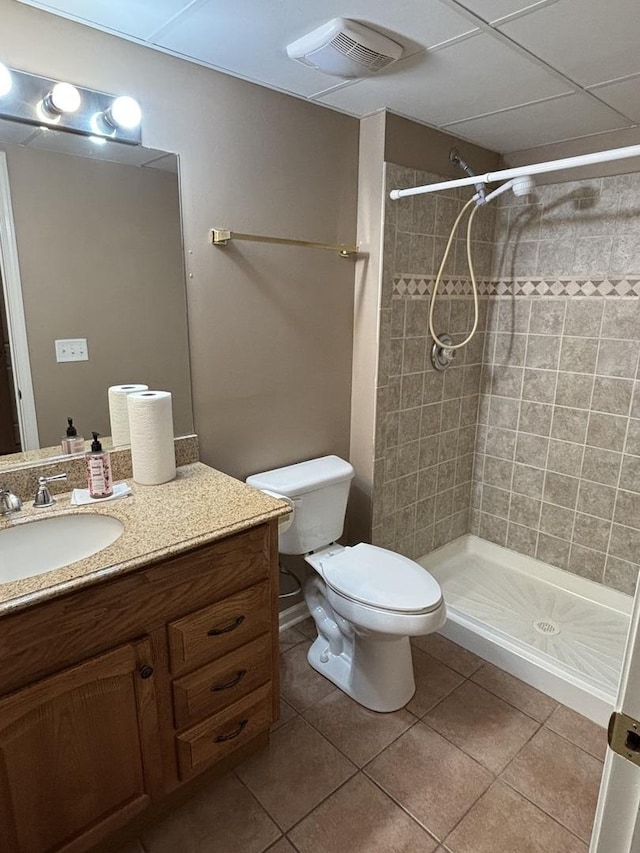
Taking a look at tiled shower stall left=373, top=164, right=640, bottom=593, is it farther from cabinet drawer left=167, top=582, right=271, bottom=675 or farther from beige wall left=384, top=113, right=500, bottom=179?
cabinet drawer left=167, top=582, right=271, bottom=675

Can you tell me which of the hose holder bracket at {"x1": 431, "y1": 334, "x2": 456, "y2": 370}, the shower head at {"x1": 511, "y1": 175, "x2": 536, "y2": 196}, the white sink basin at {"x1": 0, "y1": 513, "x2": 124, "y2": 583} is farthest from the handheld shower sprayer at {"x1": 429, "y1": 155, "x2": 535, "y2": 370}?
the white sink basin at {"x1": 0, "y1": 513, "x2": 124, "y2": 583}

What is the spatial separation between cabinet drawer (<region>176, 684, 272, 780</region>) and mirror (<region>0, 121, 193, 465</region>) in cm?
93

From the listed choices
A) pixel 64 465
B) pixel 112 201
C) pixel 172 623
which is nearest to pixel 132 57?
pixel 112 201

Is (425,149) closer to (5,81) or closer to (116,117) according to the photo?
(116,117)

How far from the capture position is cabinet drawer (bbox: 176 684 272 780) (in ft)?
4.77

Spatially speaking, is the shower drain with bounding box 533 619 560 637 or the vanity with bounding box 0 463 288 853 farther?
the shower drain with bounding box 533 619 560 637

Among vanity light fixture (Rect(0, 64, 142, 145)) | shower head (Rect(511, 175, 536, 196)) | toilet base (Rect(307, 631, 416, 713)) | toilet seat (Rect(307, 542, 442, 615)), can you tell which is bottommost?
toilet base (Rect(307, 631, 416, 713))

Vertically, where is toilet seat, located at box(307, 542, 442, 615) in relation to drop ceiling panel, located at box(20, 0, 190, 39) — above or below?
below

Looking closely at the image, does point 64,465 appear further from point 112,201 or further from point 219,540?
point 112,201

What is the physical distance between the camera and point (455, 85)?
1.79 metres

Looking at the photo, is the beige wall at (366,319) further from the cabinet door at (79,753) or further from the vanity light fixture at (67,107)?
the cabinet door at (79,753)

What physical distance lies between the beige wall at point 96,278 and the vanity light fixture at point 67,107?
0.08 metres

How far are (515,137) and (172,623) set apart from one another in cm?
240

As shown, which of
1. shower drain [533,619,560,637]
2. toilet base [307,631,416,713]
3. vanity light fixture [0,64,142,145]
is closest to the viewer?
vanity light fixture [0,64,142,145]
